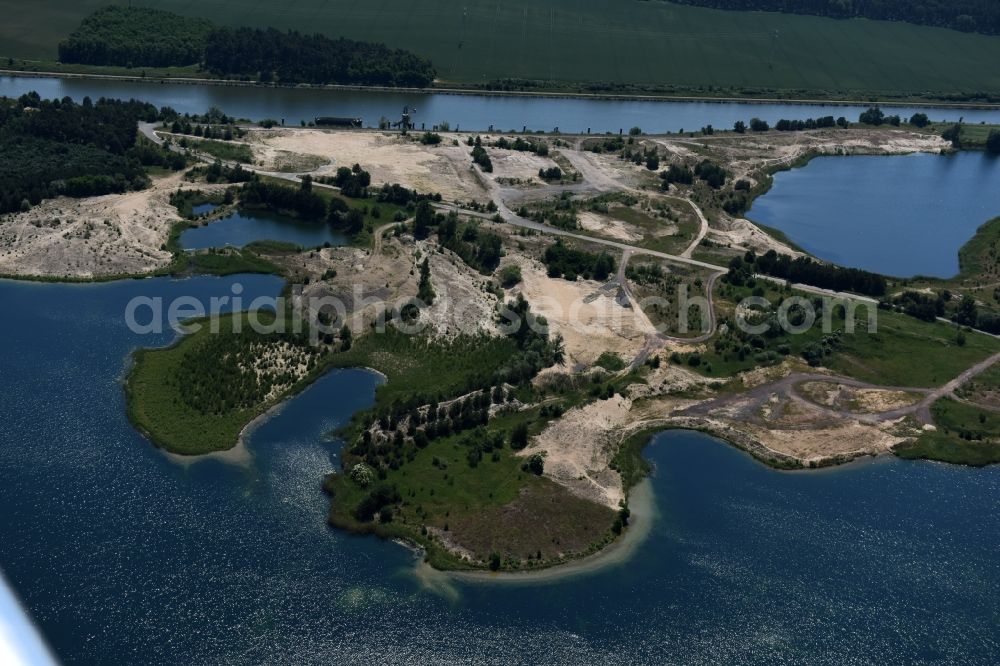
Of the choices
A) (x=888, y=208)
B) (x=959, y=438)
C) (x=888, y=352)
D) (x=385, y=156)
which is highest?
(x=385, y=156)

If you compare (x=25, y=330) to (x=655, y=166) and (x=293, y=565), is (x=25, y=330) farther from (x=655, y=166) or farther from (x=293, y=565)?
(x=655, y=166)

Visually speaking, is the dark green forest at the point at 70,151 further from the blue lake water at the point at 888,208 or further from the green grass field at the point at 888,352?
the blue lake water at the point at 888,208

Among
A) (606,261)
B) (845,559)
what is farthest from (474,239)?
(845,559)

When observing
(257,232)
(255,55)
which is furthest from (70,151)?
(255,55)

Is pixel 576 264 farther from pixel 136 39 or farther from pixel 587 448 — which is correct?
pixel 136 39

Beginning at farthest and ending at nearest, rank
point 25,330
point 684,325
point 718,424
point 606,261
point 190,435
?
point 606,261
point 684,325
point 25,330
point 718,424
point 190,435

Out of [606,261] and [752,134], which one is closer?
[606,261]

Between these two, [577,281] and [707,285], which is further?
[707,285]
